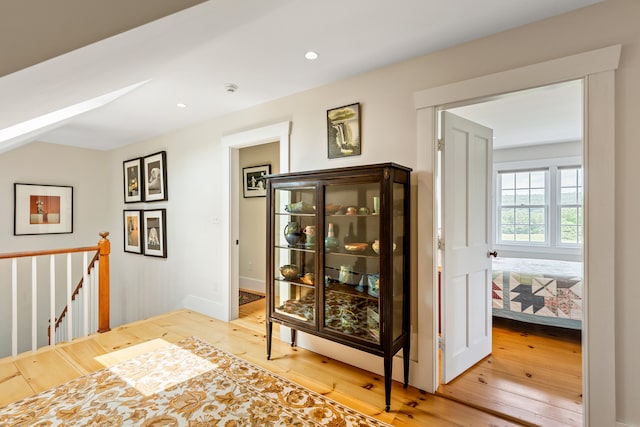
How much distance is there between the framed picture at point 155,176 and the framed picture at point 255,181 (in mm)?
1255

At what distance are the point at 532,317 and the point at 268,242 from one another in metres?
2.68

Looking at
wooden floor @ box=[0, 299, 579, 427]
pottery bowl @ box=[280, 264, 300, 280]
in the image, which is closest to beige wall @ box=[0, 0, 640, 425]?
wooden floor @ box=[0, 299, 579, 427]

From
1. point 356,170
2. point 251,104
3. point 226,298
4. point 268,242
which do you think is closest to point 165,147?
point 251,104

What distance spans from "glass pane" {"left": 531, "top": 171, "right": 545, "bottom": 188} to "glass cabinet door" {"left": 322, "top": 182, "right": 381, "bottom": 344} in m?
4.63

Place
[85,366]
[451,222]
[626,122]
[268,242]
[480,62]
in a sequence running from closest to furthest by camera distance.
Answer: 1. [626,122]
2. [480,62]
3. [451,222]
4. [85,366]
5. [268,242]

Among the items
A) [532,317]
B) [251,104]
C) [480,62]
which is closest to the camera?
[480,62]

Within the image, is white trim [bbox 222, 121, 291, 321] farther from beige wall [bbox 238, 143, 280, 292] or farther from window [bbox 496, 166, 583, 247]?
window [bbox 496, 166, 583, 247]

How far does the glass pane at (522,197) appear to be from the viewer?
5.51 meters

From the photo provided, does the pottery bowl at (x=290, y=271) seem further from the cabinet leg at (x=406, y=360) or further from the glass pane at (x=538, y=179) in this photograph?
the glass pane at (x=538, y=179)

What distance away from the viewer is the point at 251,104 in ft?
11.0

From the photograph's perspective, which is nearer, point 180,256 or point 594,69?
point 594,69

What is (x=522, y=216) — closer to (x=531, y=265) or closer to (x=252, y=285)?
(x=531, y=265)

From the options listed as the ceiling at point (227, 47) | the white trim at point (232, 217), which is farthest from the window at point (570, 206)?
the white trim at point (232, 217)

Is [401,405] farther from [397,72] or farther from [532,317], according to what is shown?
[397,72]
